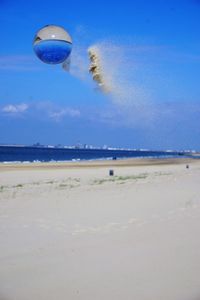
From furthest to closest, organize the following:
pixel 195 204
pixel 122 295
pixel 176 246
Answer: pixel 195 204, pixel 176 246, pixel 122 295

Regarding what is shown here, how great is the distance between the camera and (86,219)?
29.0 feet

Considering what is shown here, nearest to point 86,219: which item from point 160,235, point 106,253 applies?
point 160,235

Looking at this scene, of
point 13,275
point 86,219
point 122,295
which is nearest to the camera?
point 122,295

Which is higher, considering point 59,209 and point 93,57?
point 93,57

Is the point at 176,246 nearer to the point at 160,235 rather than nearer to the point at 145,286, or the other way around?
the point at 160,235

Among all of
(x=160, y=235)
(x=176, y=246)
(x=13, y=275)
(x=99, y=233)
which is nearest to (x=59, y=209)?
(x=99, y=233)

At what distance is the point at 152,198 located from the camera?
1209 cm

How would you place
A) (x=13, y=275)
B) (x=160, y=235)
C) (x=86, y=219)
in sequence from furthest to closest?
(x=86, y=219), (x=160, y=235), (x=13, y=275)

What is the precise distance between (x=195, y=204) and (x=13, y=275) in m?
6.66

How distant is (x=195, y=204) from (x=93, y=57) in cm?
623

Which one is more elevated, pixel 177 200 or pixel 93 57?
pixel 93 57

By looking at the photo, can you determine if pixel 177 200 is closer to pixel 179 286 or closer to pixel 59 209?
pixel 59 209

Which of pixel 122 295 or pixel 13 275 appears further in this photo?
pixel 13 275

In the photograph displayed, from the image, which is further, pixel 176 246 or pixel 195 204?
pixel 195 204
